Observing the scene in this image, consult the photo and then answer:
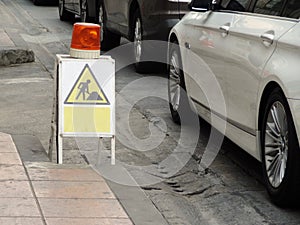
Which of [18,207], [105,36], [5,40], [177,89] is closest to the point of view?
[18,207]

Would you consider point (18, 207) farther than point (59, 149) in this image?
No

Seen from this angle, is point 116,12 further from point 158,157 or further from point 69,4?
point 158,157

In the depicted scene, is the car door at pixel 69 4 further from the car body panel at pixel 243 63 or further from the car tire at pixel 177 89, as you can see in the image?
the car body panel at pixel 243 63

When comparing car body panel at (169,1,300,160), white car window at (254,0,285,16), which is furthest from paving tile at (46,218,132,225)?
white car window at (254,0,285,16)

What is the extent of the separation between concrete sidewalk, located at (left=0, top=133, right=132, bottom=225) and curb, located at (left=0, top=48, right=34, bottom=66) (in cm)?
587

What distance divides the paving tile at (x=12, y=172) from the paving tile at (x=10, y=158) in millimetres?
127

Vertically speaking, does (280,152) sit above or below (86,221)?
above

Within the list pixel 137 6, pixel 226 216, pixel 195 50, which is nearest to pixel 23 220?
pixel 226 216

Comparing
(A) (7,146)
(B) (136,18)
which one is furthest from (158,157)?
(B) (136,18)

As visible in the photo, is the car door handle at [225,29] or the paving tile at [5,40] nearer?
the car door handle at [225,29]

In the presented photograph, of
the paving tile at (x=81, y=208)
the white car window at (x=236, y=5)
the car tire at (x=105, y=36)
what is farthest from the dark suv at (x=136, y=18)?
the paving tile at (x=81, y=208)

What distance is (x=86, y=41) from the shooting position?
6.35 metres

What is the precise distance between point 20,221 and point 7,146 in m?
2.07

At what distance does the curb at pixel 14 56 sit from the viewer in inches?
481
